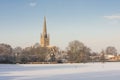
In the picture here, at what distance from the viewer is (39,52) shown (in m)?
96.4

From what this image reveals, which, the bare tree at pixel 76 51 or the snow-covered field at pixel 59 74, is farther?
the bare tree at pixel 76 51

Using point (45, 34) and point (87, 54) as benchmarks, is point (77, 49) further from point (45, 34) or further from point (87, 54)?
point (45, 34)

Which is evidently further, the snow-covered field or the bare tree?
the bare tree

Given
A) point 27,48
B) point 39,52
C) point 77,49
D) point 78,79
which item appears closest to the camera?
point 78,79

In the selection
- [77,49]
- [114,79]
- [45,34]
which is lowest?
[114,79]

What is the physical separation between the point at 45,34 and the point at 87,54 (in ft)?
208

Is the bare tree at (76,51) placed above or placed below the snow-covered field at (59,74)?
above

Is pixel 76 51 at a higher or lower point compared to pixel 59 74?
higher

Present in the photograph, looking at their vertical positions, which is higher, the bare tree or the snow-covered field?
the bare tree

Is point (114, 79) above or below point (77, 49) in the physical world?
below

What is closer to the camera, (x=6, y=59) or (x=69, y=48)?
(x=6, y=59)

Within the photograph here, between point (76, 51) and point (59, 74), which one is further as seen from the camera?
point (76, 51)

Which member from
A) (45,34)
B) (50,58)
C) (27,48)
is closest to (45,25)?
(45,34)

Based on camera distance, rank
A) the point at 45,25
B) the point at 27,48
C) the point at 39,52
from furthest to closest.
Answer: the point at 45,25 < the point at 27,48 < the point at 39,52
